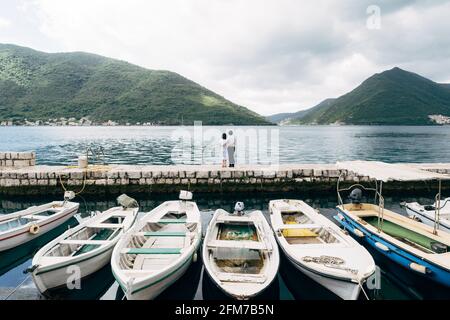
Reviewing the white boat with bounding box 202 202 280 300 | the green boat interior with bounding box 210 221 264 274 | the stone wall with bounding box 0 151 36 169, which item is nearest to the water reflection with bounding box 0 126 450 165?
the stone wall with bounding box 0 151 36 169

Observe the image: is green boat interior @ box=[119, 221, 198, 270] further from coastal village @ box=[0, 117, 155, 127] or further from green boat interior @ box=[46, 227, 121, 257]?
coastal village @ box=[0, 117, 155, 127]

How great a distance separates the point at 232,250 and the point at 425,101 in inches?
7975

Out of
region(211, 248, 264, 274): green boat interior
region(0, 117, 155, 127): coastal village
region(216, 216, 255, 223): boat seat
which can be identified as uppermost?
region(0, 117, 155, 127): coastal village

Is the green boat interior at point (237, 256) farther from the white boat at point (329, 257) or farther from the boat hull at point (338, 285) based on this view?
A: the boat hull at point (338, 285)

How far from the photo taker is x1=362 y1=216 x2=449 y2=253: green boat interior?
6328 mm

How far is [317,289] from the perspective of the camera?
6141mm

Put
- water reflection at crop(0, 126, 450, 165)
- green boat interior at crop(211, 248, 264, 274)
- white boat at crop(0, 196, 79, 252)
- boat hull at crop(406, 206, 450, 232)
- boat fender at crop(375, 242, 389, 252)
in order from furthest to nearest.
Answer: water reflection at crop(0, 126, 450, 165) < boat hull at crop(406, 206, 450, 232) < white boat at crop(0, 196, 79, 252) < boat fender at crop(375, 242, 389, 252) < green boat interior at crop(211, 248, 264, 274)

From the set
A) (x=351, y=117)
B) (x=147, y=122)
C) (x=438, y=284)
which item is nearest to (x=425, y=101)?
(x=351, y=117)

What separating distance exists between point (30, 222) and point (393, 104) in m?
188

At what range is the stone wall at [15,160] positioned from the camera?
49.8 ft

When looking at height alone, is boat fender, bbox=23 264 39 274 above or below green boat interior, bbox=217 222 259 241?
above

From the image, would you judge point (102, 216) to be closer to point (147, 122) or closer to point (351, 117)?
point (147, 122)

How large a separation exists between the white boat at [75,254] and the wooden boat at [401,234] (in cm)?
751

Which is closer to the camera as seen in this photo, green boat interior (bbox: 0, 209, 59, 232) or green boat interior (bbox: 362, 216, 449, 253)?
green boat interior (bbox: 362, 216, 449, 253)
